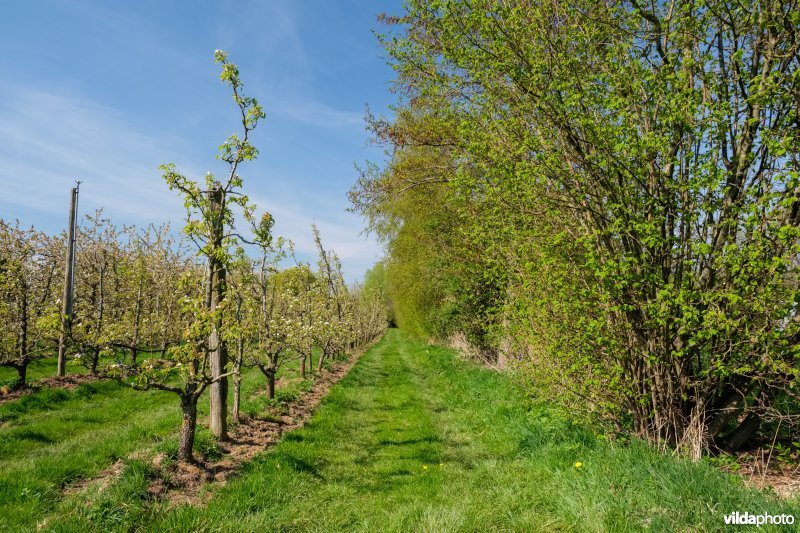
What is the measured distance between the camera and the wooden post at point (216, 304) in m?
7.69

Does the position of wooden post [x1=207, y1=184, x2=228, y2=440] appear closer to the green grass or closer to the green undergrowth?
the green undergrowth

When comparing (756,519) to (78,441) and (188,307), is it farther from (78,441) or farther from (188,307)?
(78,441)

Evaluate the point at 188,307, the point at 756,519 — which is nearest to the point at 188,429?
the point at 188,307

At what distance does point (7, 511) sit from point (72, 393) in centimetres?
913

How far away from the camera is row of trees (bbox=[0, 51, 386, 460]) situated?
21.8ft

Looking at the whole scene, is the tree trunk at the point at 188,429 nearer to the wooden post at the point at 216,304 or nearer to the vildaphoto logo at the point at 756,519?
the wooden post at the point at 216,304

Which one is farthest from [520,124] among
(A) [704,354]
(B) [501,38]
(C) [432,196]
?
(C) [432,196]

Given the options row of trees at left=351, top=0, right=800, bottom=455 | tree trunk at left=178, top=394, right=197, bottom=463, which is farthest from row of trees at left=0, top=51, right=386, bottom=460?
row of trees at left=351, top=0, right=800, bottom=455

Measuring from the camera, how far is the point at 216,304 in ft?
25.2

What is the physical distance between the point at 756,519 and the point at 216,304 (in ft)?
25.4

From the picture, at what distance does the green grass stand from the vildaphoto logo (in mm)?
68

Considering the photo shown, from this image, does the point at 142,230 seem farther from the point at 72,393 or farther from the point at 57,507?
the point at 57,507

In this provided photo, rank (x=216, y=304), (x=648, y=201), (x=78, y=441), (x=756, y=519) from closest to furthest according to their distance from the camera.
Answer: (x=756, y=519), (x=648, y=201), (x=216, y=304), (x=78, y=441)

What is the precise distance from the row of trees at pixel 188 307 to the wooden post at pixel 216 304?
0.02m
